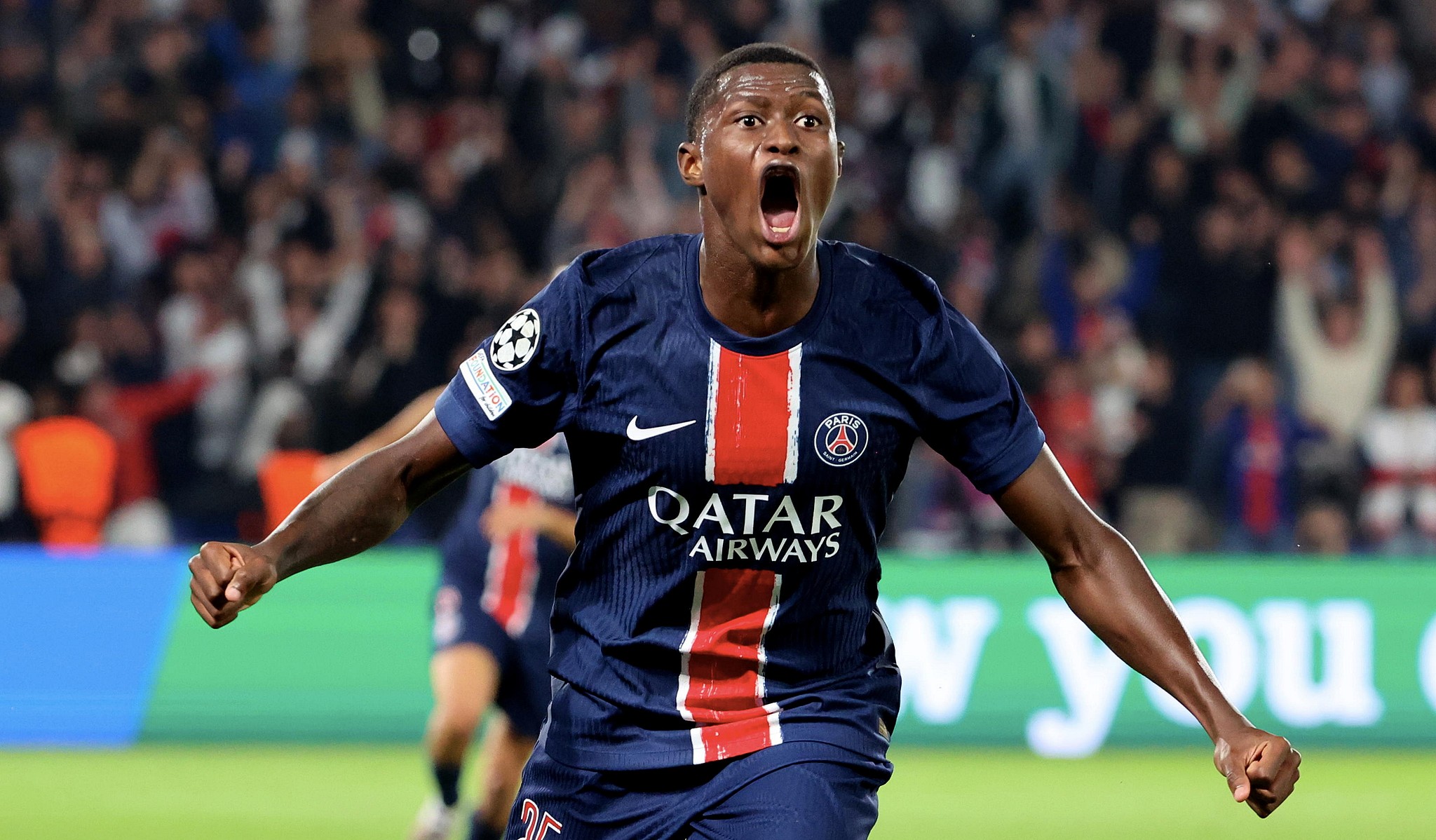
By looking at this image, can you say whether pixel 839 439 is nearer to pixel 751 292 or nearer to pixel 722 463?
pixel 722 463

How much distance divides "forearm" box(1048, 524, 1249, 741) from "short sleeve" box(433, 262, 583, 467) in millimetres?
1038

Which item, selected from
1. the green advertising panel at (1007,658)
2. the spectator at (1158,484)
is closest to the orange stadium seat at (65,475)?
the green advertising panel at (1007,658)

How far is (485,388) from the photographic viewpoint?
3746mm

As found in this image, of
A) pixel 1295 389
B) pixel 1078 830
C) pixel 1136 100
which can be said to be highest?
pixel 1136 100

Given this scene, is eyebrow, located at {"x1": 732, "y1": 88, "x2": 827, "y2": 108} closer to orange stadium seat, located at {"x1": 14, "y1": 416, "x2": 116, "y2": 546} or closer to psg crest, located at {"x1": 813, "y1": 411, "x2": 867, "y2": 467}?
psg crest, located at {"x1": 813, "y1": 411, "x2": 867, "y2": 467}

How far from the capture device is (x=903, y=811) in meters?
9.06

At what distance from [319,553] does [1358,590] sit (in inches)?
338

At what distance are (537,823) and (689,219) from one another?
33.6ft

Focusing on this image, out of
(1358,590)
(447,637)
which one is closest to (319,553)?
(447,637)

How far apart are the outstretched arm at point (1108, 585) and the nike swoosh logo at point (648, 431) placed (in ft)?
2.14

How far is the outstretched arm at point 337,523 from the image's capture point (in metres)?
3.38

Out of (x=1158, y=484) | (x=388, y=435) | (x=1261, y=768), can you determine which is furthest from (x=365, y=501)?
→ (x=1158, y=484)

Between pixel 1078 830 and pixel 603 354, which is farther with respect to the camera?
pixel 1078 830

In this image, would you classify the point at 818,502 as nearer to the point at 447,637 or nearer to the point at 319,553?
the point at 319,553
